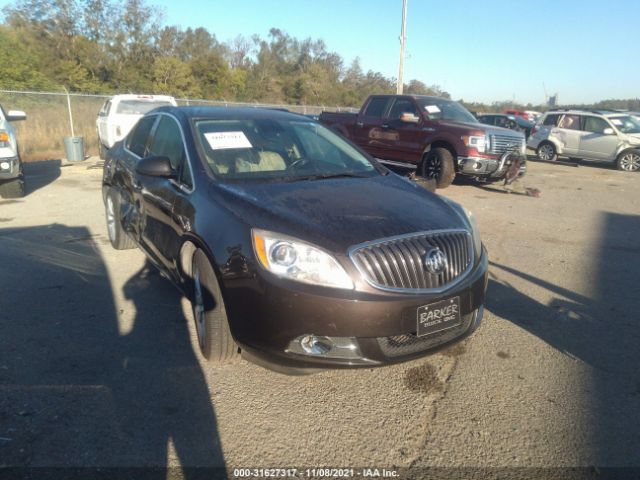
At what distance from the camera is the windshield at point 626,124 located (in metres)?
14.7

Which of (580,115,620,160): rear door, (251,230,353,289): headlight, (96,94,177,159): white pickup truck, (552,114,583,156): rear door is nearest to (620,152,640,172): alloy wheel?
(580,115,620,160): rear door

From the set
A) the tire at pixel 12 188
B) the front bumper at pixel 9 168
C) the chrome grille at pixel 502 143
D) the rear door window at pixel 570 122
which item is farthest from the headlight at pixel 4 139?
the rear door window at pixel 570 122

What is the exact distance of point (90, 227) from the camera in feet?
21.6

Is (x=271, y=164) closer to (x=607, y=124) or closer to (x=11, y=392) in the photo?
(x=11, y=392)

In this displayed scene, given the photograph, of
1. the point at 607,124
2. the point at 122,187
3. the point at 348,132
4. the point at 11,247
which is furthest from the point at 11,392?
→ the point at 607,124

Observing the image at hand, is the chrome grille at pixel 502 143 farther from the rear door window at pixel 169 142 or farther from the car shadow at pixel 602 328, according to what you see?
the rear door window at pixel 169 142

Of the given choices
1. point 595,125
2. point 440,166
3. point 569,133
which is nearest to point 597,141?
point 595,125

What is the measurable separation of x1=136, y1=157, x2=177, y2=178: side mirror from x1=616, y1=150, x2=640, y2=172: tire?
15.3 meters

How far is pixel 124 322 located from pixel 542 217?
22.4 ft

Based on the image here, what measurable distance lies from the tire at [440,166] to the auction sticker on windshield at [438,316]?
7366 mm

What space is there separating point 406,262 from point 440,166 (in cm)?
771

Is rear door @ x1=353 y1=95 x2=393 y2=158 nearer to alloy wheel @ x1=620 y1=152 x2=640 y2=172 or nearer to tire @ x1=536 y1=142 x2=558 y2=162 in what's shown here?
tire @ x1=536 y1=142 x2=558 y2=162

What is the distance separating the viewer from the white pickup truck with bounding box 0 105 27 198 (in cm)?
778

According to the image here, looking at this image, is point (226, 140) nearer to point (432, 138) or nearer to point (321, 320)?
point (321, 320)
